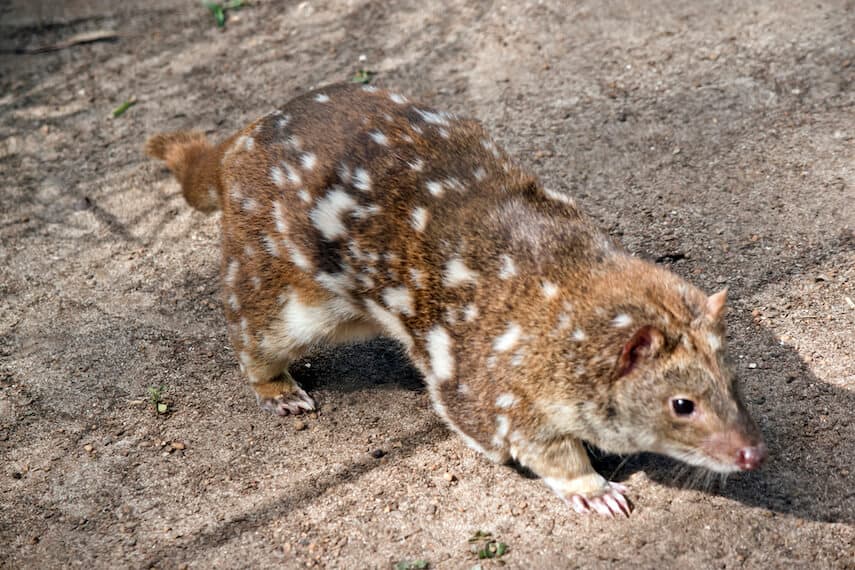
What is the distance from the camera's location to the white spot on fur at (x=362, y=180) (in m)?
3.62

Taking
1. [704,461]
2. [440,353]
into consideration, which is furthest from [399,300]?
[704,461]

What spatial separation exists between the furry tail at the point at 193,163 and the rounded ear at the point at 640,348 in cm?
192

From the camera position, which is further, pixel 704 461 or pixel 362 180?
pixel 362 180

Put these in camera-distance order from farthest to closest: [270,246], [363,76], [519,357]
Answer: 1. [363,76]
2. [270,246]
3. [519,357]

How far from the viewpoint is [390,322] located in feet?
12.2

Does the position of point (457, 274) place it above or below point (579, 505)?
above

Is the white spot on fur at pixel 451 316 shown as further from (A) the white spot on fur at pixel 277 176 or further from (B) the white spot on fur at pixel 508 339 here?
(A) the white spot on fur at pixel 277 176

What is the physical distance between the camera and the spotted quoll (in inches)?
125

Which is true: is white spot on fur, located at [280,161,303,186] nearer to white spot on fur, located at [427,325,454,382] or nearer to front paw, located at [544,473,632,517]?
white spot on fur, located at [427,325,454,382]

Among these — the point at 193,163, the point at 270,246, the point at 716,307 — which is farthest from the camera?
the point at 193,163

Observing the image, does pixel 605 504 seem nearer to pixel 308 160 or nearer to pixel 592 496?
pixel 592 496

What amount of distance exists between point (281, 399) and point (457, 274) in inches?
41.1

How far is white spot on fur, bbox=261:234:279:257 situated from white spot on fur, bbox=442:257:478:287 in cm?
71

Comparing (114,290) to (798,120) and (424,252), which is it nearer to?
(424,252)
